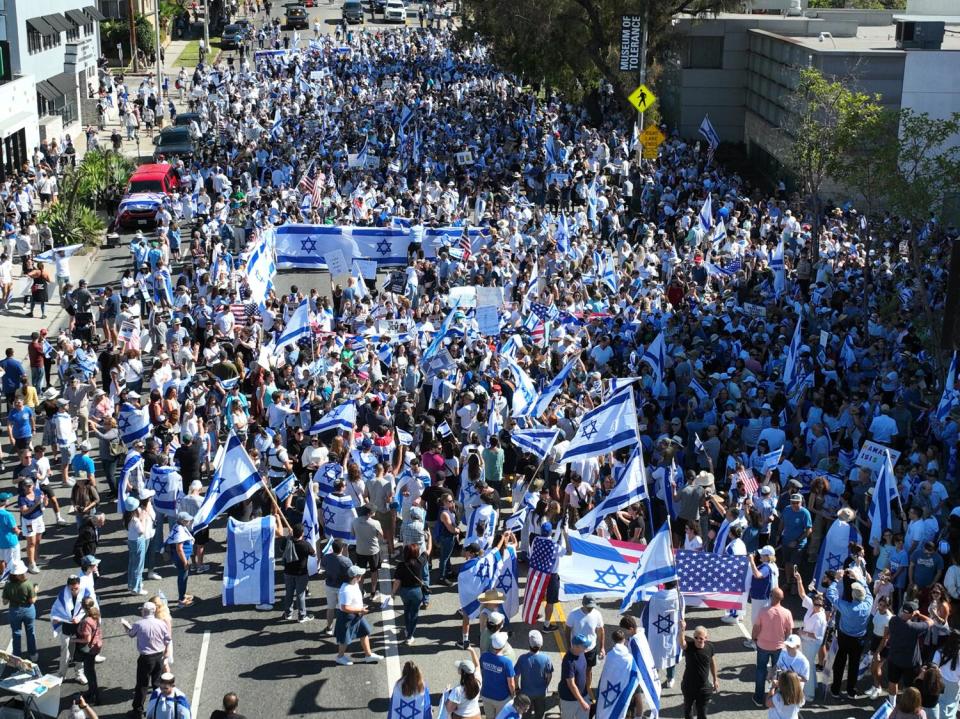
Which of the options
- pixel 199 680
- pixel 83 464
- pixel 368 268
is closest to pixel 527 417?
pixel 83 464

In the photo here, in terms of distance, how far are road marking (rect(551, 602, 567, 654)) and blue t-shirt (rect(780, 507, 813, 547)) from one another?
2721 mm

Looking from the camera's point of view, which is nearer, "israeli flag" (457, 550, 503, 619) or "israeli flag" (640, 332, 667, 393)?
"israeli flag" (457, 550, 503, 619)

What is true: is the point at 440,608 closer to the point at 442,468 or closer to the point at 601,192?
the point at 442,468

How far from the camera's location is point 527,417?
18766mm

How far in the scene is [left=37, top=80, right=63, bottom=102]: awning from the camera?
155 feet

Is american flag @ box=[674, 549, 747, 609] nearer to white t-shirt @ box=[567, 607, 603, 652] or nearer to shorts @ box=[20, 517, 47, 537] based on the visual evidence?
white t-shirt @ box=[567, 607, 603, 652]

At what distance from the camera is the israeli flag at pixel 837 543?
48.5 ft

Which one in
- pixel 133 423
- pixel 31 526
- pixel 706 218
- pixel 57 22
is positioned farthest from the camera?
pixel 57 22

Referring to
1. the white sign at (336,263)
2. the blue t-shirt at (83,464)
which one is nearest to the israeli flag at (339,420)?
the blue t-shirt at (83,464)

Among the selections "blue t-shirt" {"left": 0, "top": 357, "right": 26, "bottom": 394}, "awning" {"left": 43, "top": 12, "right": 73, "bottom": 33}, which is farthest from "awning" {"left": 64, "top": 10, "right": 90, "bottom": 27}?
"blue t-shirt" {"left": 0, "top": 357, "right": 26, "bottom": 394}

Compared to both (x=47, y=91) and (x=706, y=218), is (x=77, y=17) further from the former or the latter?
(x=706, y=218)

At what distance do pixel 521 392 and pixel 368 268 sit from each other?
9.89m

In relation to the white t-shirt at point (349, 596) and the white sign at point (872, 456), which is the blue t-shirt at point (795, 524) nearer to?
the white sign at point (872, 456)

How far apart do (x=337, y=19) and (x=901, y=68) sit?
62579 mm
